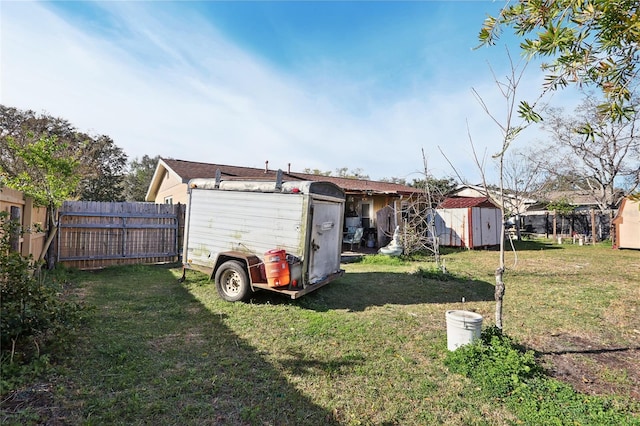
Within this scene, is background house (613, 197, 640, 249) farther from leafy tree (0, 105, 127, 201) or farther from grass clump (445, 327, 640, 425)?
leafy tree (0, 105, 127, 201)

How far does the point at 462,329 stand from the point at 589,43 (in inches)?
119

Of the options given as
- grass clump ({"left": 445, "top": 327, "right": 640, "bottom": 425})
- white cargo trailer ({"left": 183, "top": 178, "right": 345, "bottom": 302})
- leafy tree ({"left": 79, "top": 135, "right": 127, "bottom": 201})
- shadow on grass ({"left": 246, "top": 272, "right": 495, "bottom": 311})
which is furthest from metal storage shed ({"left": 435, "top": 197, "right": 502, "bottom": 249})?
leafy tree ({"left": 79, "top": 135, "right": 127, "bottom": 201})

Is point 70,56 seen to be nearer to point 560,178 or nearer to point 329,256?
point 329,256

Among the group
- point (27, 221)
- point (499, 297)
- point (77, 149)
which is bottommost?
point (499, 297)

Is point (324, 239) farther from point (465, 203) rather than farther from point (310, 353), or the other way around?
point (465, 203)

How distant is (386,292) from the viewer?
6832 millimetres

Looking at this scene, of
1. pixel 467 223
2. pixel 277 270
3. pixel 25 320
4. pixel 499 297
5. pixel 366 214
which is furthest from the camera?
pixel 467 223

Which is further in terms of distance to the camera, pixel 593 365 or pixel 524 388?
pixel 593 365

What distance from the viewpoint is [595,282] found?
8.07 m

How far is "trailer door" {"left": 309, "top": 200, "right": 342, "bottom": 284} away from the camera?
5773mm

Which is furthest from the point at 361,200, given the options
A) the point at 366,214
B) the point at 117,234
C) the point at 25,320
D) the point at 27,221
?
the point at 25,320

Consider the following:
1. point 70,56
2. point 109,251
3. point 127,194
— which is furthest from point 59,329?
Answer: point 127,194

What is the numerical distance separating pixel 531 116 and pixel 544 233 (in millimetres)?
25408

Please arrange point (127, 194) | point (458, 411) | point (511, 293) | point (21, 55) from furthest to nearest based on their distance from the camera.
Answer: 1. point (127, 194)
2. point (511, 293)
3. point (21, 55)
4. point (458, 411)
